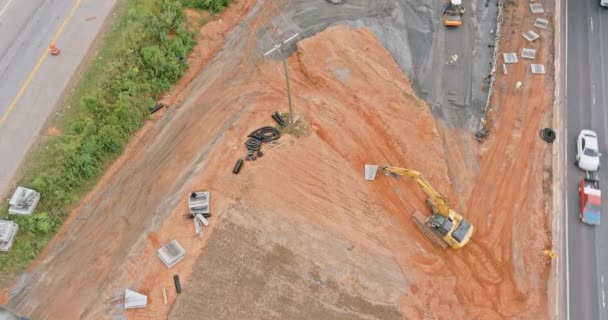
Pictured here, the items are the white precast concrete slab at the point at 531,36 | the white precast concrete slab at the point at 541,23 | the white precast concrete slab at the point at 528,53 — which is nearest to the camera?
the white precast concrete slab at the point at 528,53

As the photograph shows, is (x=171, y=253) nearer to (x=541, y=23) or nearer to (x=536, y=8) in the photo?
(x=541, y=23)

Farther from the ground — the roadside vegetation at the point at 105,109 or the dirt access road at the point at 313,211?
the roadside vegetation at the point at 105,109

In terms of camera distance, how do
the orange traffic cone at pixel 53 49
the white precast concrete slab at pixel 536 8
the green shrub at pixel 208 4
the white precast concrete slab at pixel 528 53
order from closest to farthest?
the orange traffic cone at pixel 53 49 < the white precast concrete slab at pixel 528 53 < the green shrub at pixel 208 4 < the white precast concrete slab at pixel 536 8

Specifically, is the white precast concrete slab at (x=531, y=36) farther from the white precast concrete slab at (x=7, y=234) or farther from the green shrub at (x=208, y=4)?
the white precast concrete slab at (x=7, y=234)

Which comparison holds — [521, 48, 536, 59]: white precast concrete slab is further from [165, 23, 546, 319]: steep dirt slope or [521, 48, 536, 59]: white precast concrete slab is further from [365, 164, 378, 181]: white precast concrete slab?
[365, 164, 378, 181]: white precast concrete slab

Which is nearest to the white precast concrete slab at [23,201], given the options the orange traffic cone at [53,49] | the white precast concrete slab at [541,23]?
the orange traffic cone at [53,49]

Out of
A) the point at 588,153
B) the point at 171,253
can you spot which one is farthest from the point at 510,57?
the point at 171,253
